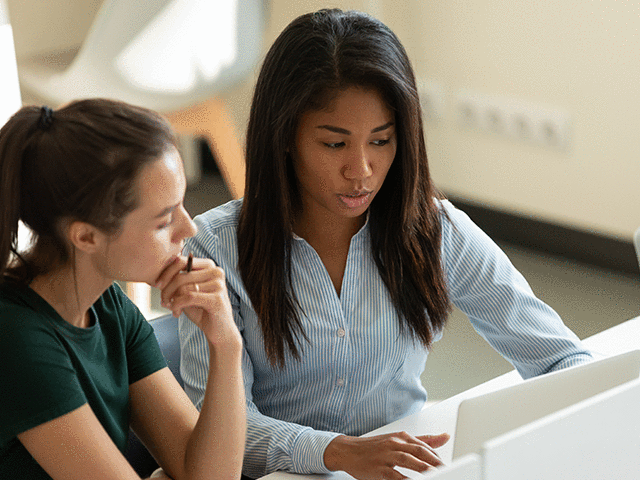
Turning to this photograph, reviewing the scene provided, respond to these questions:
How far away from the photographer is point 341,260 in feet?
4.41

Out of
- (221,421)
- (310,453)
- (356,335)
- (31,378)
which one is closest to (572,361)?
(356,335)

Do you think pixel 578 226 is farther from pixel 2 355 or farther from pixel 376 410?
pixel 2 355

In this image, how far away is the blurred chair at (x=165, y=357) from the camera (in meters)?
1.24

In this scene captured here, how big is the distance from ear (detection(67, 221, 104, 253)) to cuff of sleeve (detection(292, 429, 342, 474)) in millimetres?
383

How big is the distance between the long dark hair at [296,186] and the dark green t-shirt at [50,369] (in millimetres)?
263

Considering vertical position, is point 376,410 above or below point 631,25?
below

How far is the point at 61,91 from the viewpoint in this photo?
3.03 m

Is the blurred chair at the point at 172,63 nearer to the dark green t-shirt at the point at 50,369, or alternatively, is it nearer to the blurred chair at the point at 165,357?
the blurred chair at the point at 165,357

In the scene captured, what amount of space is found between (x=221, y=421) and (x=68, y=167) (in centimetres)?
36

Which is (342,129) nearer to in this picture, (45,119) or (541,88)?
(45,119)

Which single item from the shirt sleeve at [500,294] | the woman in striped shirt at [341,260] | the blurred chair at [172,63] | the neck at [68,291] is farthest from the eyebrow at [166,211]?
the blurred chair at [172,63]

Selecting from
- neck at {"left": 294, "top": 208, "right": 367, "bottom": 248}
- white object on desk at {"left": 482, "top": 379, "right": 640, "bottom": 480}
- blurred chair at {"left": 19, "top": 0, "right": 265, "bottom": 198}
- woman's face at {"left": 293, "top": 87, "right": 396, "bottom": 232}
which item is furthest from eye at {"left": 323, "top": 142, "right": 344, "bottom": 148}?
blurred chair at {"left": 19, "top": 0, "right": 265, "bottom": 198}

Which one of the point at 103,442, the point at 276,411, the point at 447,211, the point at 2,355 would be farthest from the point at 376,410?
the point at 2,355

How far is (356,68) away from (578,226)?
2.18 metres
